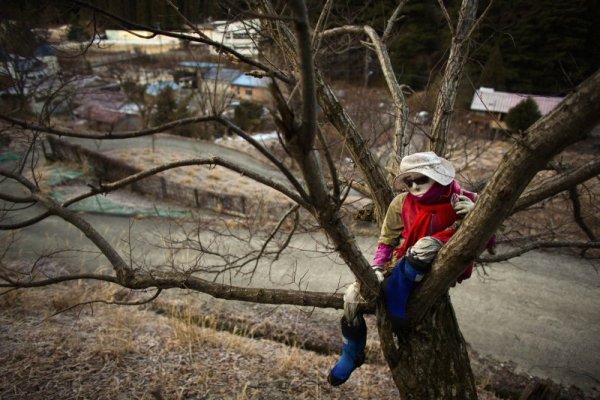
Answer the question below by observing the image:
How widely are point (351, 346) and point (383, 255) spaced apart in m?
0.76

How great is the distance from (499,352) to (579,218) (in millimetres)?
3370

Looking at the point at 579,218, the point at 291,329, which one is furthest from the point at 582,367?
the point at 291,329

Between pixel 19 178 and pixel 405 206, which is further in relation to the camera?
pixel 19 178

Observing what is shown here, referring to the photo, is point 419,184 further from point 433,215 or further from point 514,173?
point 514,173

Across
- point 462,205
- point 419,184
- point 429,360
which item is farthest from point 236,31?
point 429,360

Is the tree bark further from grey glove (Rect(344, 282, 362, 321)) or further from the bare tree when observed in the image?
grey glove (Rect(344, 282, 362, 321))

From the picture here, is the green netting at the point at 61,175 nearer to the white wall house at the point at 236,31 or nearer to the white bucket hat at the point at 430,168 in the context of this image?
the white wall house at the point at 236,31

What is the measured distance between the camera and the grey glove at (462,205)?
249 cm

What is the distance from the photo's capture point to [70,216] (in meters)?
3.07

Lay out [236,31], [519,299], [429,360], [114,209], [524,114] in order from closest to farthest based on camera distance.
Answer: [429,360], [236,31], [519,299], [114,209], [524,114]

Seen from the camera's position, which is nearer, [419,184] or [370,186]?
[419,184]

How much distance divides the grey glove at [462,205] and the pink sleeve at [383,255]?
635mm

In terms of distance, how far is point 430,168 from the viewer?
253 centimetres

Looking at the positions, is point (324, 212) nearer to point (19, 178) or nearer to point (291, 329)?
point (19, 178)
